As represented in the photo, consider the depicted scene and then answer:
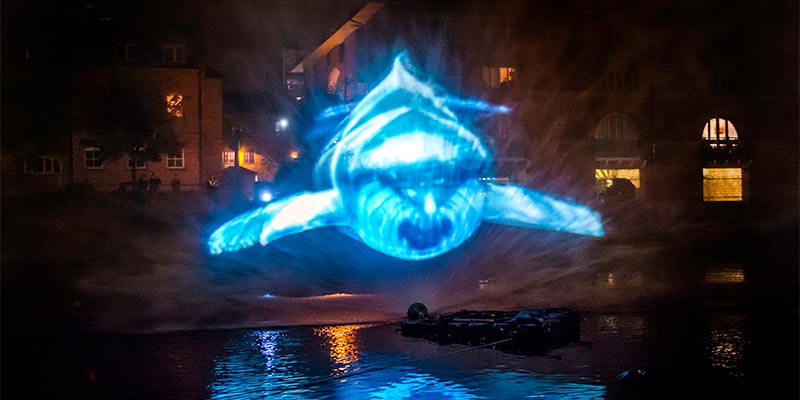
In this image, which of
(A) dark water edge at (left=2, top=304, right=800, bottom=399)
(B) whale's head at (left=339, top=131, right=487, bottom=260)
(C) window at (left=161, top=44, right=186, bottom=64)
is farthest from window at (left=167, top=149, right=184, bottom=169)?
(A) dark water edge at (left=2, top=304, right=800, bottom=399)

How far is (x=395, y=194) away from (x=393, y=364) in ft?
47.6

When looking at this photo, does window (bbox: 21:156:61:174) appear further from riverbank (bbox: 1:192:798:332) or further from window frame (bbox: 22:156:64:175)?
riverbank (bbox: 1:192:798:332)

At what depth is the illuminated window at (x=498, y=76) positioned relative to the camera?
50219 millimetres

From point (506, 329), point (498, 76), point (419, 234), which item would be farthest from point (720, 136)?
point (506, 329)

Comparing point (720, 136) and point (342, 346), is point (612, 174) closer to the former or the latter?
point (720, 136)

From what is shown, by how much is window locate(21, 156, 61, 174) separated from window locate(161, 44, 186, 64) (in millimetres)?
7758

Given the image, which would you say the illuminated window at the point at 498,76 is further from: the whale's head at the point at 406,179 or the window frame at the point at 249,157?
the window frame at the point at 249,157

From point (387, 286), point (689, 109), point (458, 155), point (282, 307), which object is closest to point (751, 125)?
point (689, 109)

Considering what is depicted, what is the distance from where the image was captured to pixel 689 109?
53.8m

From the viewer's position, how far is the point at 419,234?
27.2 meters

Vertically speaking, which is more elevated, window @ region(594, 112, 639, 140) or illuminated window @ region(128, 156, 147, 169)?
window @ region(594, 112, 639, 140)

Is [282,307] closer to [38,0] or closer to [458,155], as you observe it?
[458,155]

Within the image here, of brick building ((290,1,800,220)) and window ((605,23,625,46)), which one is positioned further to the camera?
window ((605,23,625,46))

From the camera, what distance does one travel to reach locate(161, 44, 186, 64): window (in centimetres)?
4766
